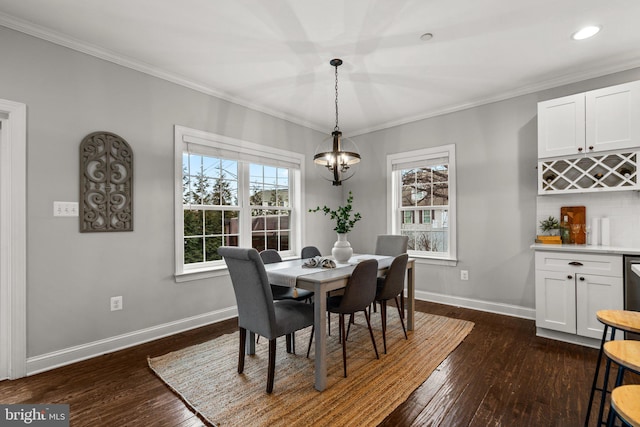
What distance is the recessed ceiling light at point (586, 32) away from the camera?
2.51 meters

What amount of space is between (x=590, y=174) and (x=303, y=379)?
3.43 meters

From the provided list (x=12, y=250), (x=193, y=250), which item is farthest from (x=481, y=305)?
(x=12, y=250)

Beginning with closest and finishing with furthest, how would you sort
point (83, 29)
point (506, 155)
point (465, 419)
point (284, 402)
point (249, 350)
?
point (465, 419), point (284, 402), point (83, 29), point (249, 350), point (506, 155)

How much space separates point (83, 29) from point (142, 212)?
159 centimetres

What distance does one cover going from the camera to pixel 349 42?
2.68 metres

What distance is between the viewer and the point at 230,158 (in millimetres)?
3816

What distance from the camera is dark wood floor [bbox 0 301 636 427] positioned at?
6.14 feet

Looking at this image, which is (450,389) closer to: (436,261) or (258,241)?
(436,261)

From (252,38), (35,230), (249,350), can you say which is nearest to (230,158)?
(252,38)

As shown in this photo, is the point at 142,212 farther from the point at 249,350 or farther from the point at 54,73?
the point at 249,350

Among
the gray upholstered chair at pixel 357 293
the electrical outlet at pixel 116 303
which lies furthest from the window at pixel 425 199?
the electrical outlet at pixel 116 303

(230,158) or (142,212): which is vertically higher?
(230,158)

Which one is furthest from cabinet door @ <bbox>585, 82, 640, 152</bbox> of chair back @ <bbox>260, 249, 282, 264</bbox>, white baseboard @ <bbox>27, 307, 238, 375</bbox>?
white baseboard @ <bbox>27, 307, 238, 375</bbox>

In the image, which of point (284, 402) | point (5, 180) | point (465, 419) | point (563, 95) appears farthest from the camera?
point (563, 95)
